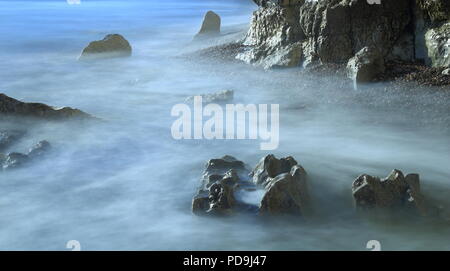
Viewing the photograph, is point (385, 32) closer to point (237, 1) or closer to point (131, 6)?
point (237, 1)

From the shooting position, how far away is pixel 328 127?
27.7 ft

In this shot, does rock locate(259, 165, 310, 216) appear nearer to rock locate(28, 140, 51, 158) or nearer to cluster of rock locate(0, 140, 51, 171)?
cluster of rock locate(0, 140, 51, 171)

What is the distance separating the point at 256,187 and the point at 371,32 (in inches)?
223

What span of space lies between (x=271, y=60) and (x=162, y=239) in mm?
7527

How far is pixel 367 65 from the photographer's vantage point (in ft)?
32.3

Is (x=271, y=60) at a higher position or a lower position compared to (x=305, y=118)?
higher

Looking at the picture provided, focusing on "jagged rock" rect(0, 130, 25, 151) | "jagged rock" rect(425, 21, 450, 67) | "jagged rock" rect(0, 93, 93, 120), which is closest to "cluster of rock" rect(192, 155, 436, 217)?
"jagged rock" rect(0, 130, 25, 151)

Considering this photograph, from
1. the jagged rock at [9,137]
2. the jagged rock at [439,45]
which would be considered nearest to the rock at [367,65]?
the jagged rock at [439,45]

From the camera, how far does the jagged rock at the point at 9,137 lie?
7875mm

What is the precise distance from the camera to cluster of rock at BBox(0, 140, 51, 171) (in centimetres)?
712

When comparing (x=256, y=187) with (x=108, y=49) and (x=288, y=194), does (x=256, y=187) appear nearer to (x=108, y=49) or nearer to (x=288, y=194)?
(x=288, y=194)

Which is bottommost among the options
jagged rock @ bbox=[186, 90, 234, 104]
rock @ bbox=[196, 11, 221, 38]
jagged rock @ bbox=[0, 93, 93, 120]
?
jagged rock @ bbox=[0, 93, 93, 120]

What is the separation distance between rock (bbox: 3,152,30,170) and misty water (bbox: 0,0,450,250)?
125 mm
